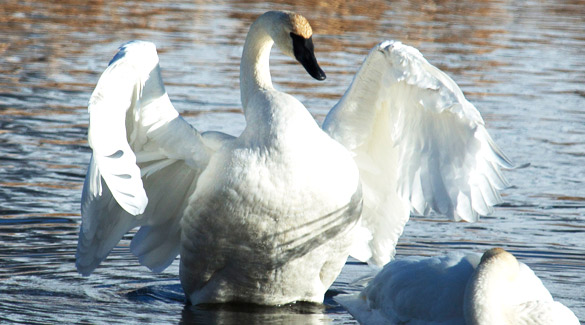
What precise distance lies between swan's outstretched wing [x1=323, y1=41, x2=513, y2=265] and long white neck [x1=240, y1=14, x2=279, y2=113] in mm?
490

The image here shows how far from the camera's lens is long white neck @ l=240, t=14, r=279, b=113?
6.71 metres

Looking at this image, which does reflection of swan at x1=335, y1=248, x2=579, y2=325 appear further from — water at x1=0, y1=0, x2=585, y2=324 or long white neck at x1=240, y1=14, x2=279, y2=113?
long white neck at x1=240, y1=14, x2=279, y2=113

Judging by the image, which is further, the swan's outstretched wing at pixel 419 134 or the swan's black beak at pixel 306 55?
the swan's black beak at pixel 306 55

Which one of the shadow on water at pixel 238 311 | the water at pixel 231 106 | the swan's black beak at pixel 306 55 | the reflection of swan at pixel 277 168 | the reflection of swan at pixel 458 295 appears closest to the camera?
the reflection of swan at pixel 458 295

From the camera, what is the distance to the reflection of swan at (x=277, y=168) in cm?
605

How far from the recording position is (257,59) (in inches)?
270

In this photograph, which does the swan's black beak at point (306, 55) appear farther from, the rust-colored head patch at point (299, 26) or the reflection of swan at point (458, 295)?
the reflection of swan at point (458, 295)

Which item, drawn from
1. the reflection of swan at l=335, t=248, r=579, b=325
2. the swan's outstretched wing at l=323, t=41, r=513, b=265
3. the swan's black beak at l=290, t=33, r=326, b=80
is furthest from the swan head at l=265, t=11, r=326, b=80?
the reflection of swan at l=335, t=248, r=579, b=325

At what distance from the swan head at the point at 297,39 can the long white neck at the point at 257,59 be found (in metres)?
0.06

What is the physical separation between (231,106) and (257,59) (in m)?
5.96

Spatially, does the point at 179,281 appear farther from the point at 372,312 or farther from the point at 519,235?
the point at 519,235

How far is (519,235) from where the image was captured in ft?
26.8

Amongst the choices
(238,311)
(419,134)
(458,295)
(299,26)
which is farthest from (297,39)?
(458,295)

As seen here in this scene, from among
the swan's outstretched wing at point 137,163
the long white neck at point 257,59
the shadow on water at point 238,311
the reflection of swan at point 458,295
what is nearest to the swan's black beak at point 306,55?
the long white neck at point 257,59
